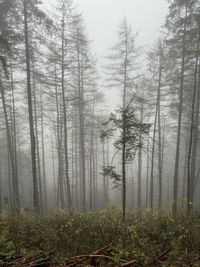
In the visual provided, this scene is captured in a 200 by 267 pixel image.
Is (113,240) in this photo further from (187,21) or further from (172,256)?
(187,21)

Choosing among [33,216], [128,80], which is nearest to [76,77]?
[128,80]

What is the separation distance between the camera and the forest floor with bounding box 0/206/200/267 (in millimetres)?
5645

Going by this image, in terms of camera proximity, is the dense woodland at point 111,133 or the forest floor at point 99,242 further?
the dense woodland at point 111,133

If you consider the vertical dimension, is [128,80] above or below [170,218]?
above

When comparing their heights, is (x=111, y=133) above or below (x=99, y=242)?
above

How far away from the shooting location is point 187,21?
16859mm

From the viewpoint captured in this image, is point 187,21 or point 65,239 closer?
point 65,239

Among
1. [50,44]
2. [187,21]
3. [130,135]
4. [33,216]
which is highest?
[187,21]

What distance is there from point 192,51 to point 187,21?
1.71 meters

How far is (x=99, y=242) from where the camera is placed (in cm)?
694

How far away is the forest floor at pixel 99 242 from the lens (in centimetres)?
564

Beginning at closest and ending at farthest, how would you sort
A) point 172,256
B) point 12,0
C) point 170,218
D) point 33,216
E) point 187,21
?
point 172,256 → point 170,218 → point 33,216 → point 12,0 → point 187,21

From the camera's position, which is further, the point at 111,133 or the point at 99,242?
the point at 111,133

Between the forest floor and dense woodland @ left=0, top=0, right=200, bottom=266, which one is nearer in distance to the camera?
the forest floor
